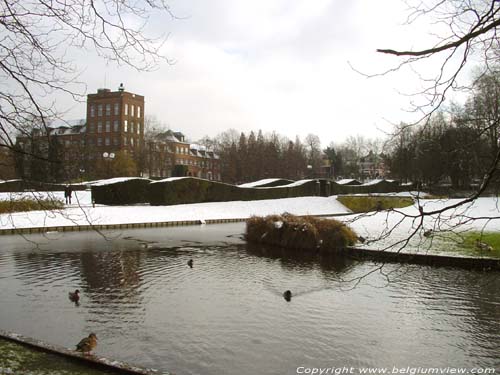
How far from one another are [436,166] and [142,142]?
225ft

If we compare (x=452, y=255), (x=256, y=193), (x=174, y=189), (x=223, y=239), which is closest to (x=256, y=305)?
(x=452, y=255)

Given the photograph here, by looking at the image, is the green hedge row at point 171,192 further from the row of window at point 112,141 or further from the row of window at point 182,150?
the row of window at point 182,150

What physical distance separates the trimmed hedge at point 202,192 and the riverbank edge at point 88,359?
27544mm

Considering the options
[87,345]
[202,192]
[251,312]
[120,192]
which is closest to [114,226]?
[120,192]

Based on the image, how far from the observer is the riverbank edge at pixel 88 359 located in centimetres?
517

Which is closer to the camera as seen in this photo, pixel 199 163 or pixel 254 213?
pixel 254 213

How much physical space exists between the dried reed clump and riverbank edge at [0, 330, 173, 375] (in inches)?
431

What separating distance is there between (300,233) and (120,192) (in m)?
20.2

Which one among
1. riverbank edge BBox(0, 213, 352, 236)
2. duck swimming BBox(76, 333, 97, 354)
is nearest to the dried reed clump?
riverbank edge BBox(0, 213, 352, 236)

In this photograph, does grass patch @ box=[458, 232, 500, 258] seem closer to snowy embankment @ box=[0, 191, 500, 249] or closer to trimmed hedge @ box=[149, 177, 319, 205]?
snowy embankment @ box=[0, 191, 500, 249]

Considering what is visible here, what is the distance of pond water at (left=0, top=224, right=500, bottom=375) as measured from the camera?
669cm

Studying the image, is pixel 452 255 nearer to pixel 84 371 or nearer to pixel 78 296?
pixel 78 296

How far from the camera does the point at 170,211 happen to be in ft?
101

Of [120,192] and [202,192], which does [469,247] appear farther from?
[120,192]
